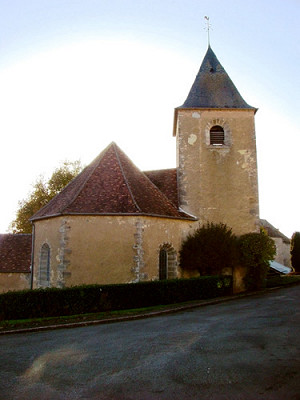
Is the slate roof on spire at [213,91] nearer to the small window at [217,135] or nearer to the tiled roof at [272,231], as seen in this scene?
the small window at [217,135]

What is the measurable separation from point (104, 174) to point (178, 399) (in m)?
13.4

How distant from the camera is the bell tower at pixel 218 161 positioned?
1888 cm

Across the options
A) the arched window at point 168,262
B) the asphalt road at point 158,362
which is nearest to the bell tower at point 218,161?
the arched window at point 168,262

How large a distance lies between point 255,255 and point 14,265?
1390 centimetres

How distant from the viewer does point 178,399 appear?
4.39 metres

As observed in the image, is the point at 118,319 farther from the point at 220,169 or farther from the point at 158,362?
the point at 220,169

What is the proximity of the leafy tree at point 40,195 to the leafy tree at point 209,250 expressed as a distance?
20.8 m

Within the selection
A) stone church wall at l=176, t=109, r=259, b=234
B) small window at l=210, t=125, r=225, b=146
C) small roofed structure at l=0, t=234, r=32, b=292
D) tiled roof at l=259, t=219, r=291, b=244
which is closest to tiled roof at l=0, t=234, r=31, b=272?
small roofed structure at l=0, t=234, r=32, b=292

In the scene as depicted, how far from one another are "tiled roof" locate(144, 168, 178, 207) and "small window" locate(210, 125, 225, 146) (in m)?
2.84

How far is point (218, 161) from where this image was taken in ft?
63.2

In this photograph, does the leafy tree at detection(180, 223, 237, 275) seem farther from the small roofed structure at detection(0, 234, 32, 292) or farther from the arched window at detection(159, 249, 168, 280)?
the small roofed structure at detection(0, 234, 32, 292)

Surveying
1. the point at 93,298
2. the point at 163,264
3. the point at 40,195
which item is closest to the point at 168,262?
the point at 163,264

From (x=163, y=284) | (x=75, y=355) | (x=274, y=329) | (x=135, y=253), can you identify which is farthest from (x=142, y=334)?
(x=135, y=253)

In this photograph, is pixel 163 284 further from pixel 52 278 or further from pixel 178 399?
pixel 178 399
